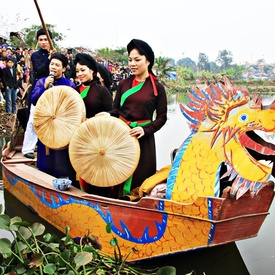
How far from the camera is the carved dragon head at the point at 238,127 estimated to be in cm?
284

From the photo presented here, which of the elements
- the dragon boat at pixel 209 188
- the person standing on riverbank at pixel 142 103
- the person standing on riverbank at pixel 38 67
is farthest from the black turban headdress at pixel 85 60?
the person standing on riverbank at pixel 38 67

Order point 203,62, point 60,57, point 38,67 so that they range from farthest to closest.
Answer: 1. point 203,62
2. point 38,67
3. point 60,57

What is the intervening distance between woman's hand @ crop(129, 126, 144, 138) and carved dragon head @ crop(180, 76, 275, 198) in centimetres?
47

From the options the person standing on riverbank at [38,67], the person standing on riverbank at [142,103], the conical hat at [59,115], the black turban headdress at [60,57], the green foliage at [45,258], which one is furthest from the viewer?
the person standing on riverbank at [38,67]

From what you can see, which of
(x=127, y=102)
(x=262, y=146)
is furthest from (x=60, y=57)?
(x=262, y=146)

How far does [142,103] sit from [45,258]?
204 cm

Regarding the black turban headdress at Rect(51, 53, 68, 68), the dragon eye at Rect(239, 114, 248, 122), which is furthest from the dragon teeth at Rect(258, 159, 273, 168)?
the black turban headdress at Rect(51, 53, 68, 68)

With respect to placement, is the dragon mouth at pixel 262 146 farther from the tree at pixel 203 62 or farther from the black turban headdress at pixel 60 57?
the tree at pixel 203 62

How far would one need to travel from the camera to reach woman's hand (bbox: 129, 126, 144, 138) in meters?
3.34

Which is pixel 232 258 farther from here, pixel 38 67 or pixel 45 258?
pixel 38 67

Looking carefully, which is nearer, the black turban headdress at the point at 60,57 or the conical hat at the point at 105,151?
the conical hat at the point at 105,151

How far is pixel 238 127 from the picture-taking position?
115 inches

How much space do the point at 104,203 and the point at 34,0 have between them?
2482 millimetres

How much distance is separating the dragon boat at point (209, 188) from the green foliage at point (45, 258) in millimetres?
1230
